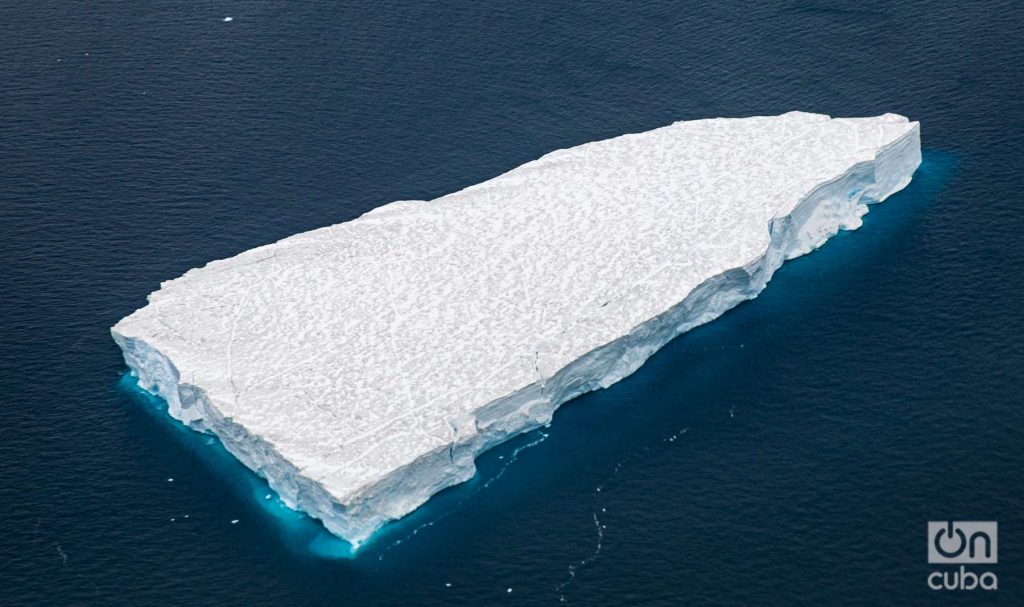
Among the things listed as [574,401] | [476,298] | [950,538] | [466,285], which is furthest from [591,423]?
[950,538]

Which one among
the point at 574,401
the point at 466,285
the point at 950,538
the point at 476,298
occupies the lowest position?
the point at 950,538

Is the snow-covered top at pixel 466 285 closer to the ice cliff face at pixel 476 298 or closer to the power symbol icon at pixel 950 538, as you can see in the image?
the ice cliff face at pixel 476 298

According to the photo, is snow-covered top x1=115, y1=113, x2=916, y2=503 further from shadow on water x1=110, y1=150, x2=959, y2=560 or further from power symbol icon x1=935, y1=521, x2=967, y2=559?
power symbol icon x1=935, y1=521, x2=967, y2=559

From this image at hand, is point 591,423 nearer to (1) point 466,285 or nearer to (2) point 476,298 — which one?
(2) point 476,298

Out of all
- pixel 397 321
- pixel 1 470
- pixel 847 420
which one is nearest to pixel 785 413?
pixel 847 420

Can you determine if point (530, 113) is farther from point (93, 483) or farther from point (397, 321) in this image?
point (93, 483)

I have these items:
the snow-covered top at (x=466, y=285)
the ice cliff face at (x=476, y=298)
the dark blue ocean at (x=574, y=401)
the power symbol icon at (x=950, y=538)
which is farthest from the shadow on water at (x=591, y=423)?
the power symbol icon at (x=950, y=538)

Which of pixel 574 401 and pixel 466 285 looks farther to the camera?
pixel 466 285
